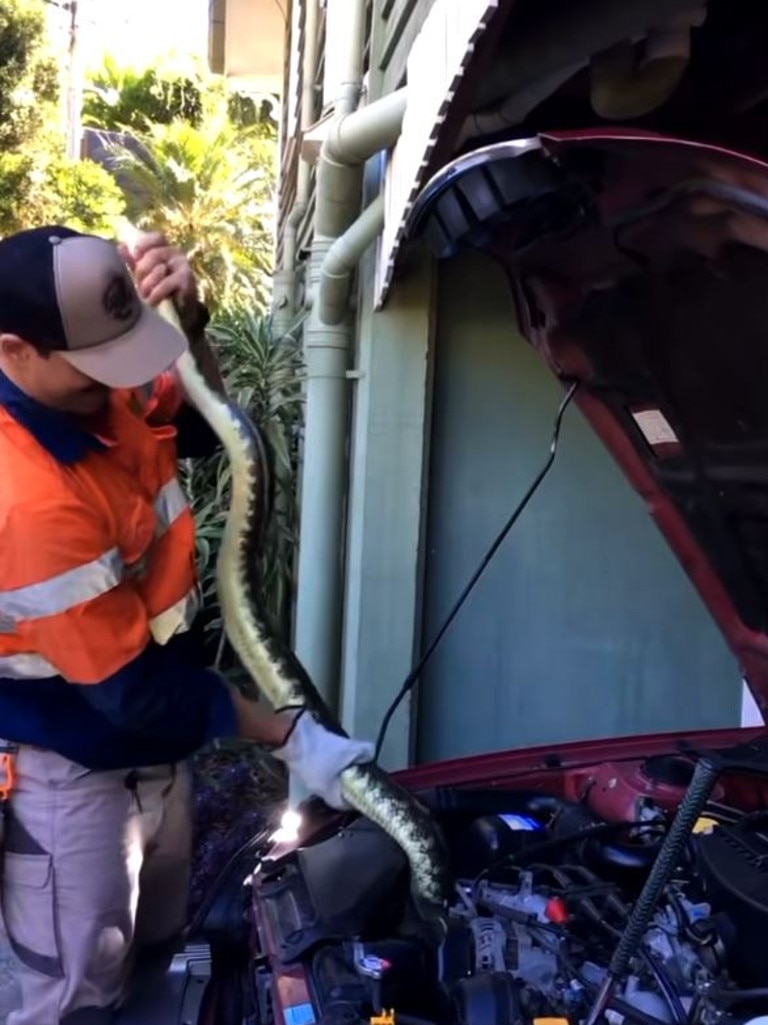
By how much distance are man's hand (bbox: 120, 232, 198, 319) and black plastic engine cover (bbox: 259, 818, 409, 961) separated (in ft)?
4.01

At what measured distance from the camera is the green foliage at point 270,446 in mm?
5867

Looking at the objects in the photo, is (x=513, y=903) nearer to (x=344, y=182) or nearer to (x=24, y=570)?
(x=24, y=570)

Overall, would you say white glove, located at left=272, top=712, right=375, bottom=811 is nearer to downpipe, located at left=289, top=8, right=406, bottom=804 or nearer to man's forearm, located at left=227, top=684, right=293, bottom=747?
man's forearm, located at left=227, top=684, right=293, bottom=747

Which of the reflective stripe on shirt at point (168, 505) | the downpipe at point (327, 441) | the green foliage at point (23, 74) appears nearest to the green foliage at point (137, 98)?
the green foliage at point (23, 74)

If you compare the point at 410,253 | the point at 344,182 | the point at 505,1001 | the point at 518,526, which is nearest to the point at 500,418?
the point at 518,526

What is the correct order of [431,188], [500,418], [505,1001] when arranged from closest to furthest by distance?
[505,1001] → [431,188] → [500,418]

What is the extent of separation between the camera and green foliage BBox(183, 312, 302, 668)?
587 centimetres

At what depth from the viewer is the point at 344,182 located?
4.50 metres

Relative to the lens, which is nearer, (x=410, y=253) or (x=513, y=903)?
(x=513, y=903)

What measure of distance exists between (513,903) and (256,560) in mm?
1166

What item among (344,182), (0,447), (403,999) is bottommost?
(403,999)

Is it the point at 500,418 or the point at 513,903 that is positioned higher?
the point at 500,418

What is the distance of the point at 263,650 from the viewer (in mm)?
2799


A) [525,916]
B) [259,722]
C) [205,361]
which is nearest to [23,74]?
[205,361]
